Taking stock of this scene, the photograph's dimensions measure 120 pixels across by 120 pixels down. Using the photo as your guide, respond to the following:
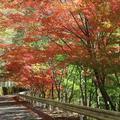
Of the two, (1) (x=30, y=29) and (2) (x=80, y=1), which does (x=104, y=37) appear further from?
(1) (x=30, y=29)

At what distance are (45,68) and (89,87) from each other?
205 inches

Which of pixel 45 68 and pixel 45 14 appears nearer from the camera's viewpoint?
pixel 45 14

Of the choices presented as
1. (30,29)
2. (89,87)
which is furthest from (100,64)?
(89,87)

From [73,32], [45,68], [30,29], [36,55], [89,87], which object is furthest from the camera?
[45,68]

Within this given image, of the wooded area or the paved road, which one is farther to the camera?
the paved road

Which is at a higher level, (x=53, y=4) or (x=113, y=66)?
(x=53, y=4)

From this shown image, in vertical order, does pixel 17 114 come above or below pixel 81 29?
below

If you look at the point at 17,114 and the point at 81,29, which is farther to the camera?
the point at 17,114

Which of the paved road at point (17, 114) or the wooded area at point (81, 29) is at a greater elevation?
the wooded area at point (81, 29)

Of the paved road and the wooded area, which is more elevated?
the wooded area

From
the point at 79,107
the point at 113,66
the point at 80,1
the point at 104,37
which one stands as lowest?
the point at 79,107

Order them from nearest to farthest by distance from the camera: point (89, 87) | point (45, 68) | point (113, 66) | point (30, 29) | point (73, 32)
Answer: point (113, 66) → point (73, 32) → point (30, 29) → point (89, 87) → point (45, 68)

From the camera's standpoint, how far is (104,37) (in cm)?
1714

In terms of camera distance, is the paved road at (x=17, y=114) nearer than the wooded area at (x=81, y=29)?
No
